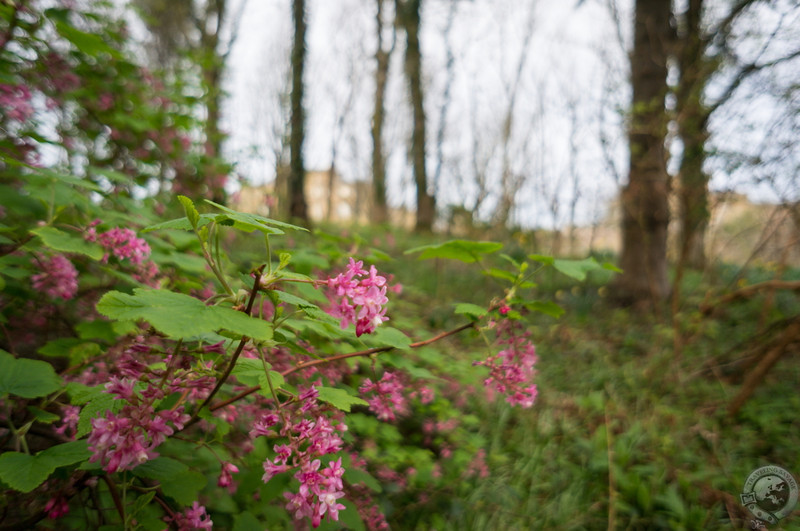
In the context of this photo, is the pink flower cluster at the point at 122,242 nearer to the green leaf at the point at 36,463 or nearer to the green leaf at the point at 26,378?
the green leaf at the point at 26,378

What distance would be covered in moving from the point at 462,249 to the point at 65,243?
3.79ft

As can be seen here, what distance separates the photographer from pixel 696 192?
4383 mm

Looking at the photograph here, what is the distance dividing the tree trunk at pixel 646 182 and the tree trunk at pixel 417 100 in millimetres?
6448

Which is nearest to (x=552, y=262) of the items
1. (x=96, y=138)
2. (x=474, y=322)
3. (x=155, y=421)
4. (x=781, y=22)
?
(x=474, y=322)

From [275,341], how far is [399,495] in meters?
2.06

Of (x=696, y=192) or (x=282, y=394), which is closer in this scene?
(x=282, y=394)

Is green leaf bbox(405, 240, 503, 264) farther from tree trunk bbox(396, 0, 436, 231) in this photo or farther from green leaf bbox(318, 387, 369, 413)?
tree trunk bbox(396, 0, 436, 231)

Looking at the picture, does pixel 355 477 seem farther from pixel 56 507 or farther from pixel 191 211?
pixel 191 211

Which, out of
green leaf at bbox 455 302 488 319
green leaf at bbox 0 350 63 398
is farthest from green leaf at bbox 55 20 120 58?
green leaf at bbox 455 302 488 319

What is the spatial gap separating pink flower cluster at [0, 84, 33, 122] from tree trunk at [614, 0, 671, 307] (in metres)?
5.69

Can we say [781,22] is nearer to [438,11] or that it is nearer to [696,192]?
[696,192]

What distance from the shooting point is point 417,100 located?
467 inches

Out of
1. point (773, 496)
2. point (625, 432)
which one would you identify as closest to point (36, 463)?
point (773, 496)

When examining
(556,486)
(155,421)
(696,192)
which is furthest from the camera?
(696,192)
